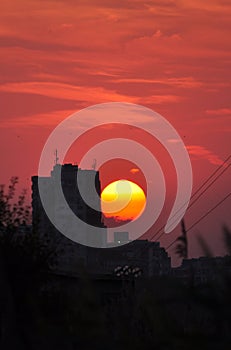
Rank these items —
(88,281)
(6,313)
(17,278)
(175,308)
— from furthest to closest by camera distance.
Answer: (17,278)
(6,313)
(175,308)
(88,281)

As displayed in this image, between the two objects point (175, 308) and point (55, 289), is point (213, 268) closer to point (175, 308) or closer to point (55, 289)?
point (175, 308)

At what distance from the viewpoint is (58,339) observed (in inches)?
494

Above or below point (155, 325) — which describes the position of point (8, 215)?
above

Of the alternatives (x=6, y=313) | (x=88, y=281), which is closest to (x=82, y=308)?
(x=88, y=281)

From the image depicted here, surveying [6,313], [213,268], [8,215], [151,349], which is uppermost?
[8,215]

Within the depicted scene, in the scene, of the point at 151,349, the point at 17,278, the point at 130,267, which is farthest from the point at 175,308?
the point at 130,267

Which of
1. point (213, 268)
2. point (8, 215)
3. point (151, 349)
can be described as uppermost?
point (8, 215)

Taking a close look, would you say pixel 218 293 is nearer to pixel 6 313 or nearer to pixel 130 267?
pixel 6 313

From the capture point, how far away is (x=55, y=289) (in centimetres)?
3109

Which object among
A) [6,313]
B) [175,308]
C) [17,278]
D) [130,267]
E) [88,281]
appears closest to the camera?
[88,281]

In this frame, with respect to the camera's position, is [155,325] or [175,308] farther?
[175,308]

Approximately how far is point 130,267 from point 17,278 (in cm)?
1069

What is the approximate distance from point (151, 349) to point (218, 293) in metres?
0.89

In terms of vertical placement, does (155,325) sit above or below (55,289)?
below
